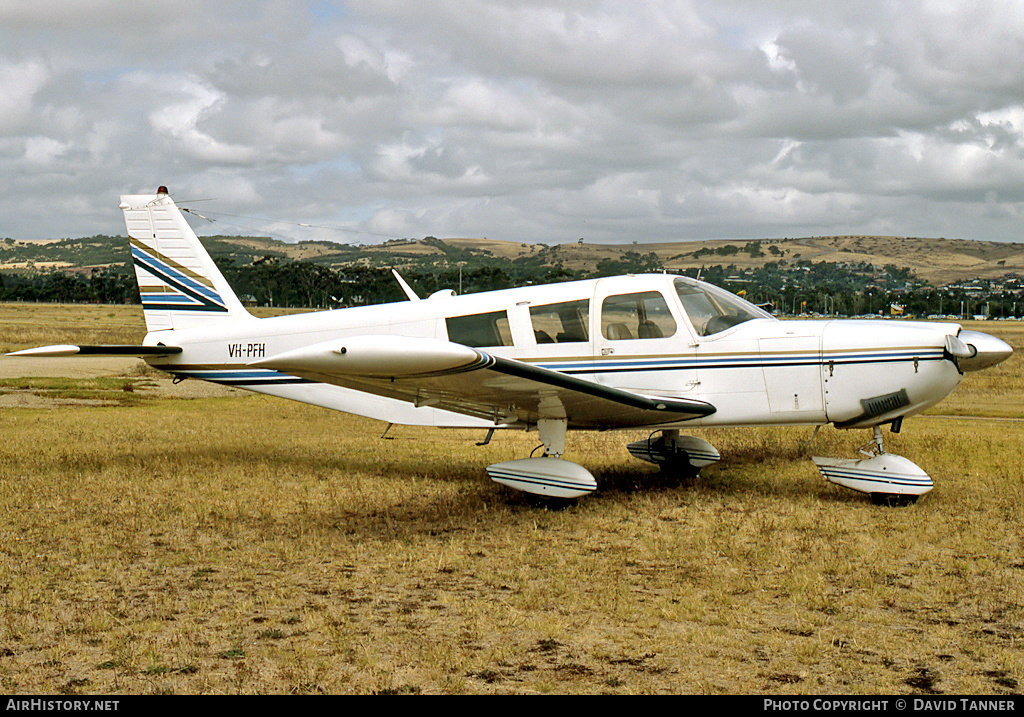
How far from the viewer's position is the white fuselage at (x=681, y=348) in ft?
29.0

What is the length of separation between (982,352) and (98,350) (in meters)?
9.45

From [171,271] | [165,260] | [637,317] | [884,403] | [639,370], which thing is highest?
[165,260]

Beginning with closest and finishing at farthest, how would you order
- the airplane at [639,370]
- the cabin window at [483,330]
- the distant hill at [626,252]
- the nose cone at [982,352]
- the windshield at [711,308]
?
the nose cone at [982,352], the airplane at [639,370], the windshield at [711,308], the cabin window at [483,330], the distant hill at [626,252]

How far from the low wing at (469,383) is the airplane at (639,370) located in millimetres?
31

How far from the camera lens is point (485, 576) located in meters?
6.52

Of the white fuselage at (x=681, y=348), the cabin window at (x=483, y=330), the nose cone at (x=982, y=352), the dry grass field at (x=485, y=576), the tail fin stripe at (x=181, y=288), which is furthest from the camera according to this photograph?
the tail fin stripe at (x=181, y=288)

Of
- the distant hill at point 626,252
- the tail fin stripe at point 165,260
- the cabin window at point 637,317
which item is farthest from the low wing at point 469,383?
the distant hill at point 626,252

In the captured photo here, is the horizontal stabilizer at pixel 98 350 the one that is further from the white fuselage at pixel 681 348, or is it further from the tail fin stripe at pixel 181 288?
the white fuselage at pixel 681 348

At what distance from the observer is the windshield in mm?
9430

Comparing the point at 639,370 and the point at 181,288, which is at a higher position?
the point at 181,288

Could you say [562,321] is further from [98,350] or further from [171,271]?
[171,271]

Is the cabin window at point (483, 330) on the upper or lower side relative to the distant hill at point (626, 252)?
lower

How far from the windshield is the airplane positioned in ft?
0.05

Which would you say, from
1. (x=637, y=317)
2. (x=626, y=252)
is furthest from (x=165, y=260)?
(x=626, y=252)
